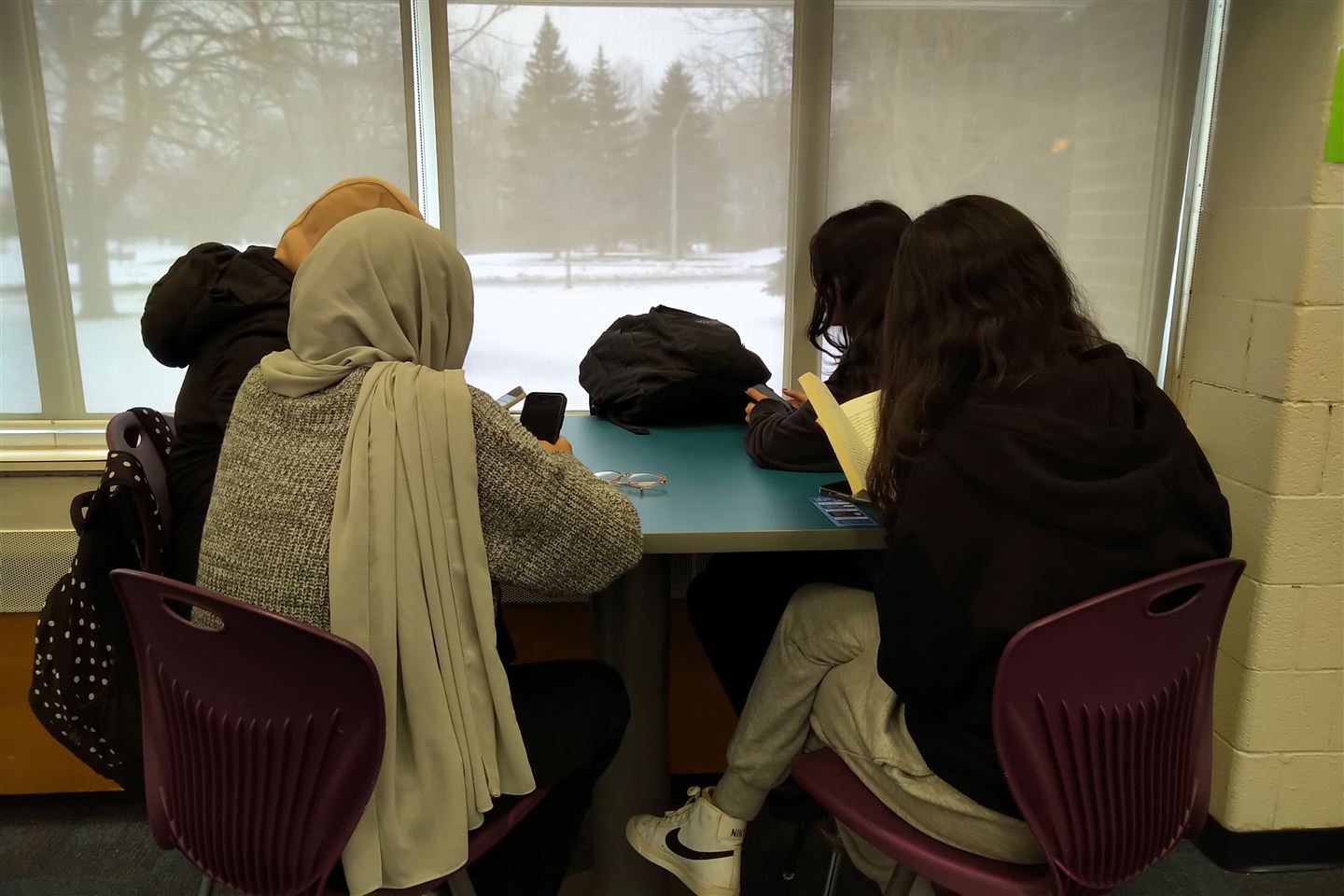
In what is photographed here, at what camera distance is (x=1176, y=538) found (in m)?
→ 1.00

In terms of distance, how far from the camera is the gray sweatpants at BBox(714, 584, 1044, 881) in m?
1.04

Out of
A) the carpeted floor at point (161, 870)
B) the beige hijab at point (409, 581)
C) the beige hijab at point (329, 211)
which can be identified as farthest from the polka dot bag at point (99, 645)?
the carpeted floor at point (161, 870)

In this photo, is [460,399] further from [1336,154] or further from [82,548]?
[1336,154]

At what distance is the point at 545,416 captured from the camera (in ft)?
5.14

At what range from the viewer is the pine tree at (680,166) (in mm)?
2281

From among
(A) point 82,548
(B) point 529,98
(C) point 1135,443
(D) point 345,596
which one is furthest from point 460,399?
(B) point 529,98

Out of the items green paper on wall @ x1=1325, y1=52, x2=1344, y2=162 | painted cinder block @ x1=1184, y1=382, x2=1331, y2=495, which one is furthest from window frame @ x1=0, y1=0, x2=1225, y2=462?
green paper on wall @ x1=1325, y1=52, x2=1344, y2=162

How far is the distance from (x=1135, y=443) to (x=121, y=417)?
137 centimetres

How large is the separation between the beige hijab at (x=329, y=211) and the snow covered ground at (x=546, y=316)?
62cm

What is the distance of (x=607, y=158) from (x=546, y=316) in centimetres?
42

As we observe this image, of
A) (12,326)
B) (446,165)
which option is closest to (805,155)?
(446,165)

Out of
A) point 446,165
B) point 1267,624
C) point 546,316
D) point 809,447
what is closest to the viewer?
point 809,447

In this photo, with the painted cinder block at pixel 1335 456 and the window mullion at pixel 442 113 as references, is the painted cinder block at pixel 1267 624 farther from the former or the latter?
the window mullion at pixel 442 113

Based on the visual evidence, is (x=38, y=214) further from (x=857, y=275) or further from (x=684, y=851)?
(x=684, y=851)
